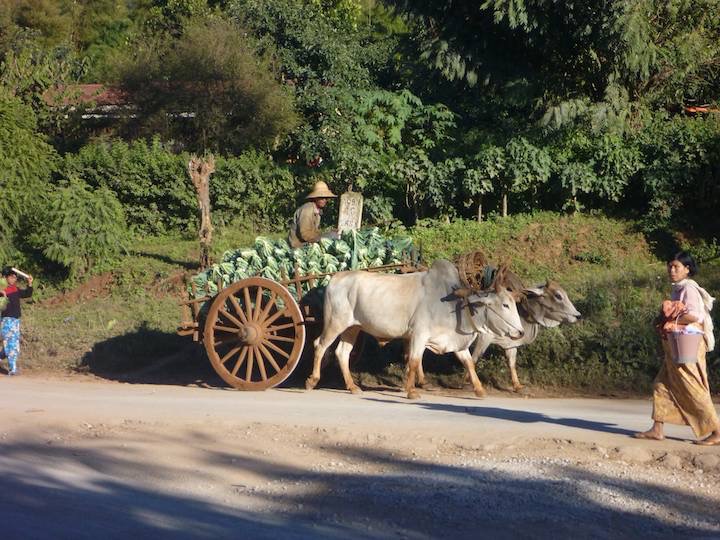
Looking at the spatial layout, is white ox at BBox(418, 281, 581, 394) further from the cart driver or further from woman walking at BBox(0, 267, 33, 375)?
woman walking at BBox(0, 267, 33, 375)

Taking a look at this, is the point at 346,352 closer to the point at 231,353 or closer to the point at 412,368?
the point at 412,368

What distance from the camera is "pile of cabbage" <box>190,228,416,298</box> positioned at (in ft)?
44.2

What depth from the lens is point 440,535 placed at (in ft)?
22.9

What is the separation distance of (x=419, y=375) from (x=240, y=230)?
11.7 m

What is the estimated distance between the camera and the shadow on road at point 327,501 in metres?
7.10

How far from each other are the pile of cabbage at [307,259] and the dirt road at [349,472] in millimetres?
2148

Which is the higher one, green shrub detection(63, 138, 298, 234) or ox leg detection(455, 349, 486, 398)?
green shrub detection(63, 138, 298, 234)

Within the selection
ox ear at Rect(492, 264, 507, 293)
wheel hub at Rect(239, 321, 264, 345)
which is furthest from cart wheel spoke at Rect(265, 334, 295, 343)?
ox ear at Rect(492, 264, 507, 293)

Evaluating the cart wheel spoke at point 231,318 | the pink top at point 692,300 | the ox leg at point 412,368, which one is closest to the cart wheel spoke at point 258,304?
the cart wheel spoke at point 231,318

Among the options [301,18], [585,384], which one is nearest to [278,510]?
[585,384]

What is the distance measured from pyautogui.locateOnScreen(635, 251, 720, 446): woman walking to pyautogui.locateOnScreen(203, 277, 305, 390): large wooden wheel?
5.37m

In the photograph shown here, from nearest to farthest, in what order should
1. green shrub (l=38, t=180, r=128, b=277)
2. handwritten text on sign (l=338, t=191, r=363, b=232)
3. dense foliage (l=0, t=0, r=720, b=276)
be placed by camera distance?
handwritten text on sign (l=338, t=191, r=363, b=232), dense foliage (l=0, t=0, r=720, b=276), green shrub (l=38, t=180, r=128, b=277)


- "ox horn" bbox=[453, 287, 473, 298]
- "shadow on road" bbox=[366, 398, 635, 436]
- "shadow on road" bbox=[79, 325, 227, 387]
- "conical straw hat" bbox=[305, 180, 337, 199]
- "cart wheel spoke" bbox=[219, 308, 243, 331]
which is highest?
"conical straw hat" bbox=[305, 180, 337, 199]

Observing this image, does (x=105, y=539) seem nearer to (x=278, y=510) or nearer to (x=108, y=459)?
(x=278, y=510)
